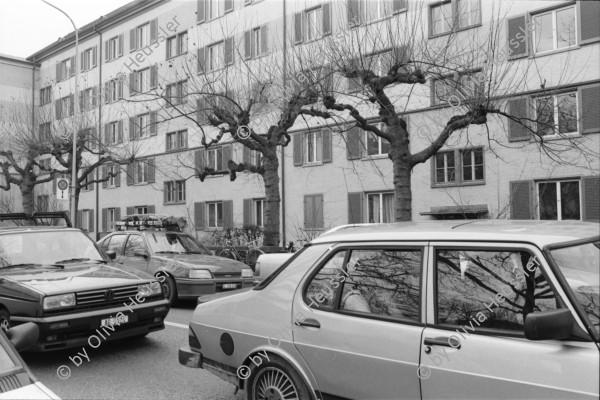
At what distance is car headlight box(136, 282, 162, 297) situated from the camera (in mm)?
6184

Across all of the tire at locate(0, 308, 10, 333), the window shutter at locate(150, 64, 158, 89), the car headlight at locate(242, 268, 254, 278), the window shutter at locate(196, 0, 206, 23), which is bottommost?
the car headlight at locate(242, 268, 254, 278)

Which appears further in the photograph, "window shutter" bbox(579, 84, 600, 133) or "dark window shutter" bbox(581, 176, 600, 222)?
"window shutter" bbox(579, 84, 600, 133)

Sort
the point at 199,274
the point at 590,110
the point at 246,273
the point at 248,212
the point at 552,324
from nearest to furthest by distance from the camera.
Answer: the point at 552,324, the point at 199,274, the point at 246,273, the point at 590,110, the point at 248,212

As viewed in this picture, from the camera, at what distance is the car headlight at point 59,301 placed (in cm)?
539

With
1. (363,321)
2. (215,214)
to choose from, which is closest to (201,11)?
(215,214)

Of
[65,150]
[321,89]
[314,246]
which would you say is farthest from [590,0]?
[65,150]

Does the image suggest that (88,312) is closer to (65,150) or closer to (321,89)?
(321,89)

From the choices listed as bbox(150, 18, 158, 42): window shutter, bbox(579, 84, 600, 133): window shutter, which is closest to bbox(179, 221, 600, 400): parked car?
bbox(579, 84, 600, 133): window shutter

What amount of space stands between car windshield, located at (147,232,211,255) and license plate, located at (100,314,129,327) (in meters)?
→ 4.69

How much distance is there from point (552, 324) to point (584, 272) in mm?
431

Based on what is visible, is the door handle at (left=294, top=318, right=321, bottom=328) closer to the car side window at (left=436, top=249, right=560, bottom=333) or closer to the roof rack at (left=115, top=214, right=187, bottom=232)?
the car side window at (left=436, top=249, right=560, bottom=333)

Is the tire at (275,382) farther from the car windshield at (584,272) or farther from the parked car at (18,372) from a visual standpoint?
the car windshield at (584,272)

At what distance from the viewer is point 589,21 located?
1692 cm

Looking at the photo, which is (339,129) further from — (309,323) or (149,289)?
(309,323)
